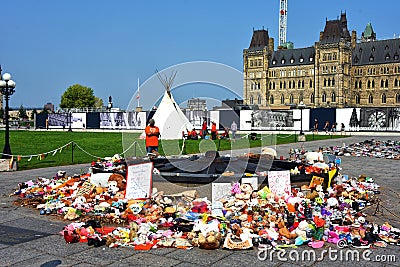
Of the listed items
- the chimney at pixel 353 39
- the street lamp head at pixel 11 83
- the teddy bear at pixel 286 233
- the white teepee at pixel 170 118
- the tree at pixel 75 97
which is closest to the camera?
the teddy bear at pixel 286 233

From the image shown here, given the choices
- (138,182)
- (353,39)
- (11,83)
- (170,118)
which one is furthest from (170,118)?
(353,39)

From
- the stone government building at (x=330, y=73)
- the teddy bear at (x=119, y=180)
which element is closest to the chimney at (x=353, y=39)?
the stone government building at (x=330, y=73)

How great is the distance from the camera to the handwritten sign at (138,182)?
824 centimetres

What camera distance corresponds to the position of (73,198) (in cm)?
848

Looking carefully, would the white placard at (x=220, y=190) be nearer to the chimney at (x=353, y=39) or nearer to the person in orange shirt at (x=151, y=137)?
the person in orange shirt at (x=151, y=137)

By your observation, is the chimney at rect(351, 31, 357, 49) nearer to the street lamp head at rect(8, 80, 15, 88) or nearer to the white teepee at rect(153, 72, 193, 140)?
the white teepee at rect(153, 72, 193, 140)

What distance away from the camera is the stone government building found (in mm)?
112938

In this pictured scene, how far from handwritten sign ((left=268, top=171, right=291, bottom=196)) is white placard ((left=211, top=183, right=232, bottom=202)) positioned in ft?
2.64

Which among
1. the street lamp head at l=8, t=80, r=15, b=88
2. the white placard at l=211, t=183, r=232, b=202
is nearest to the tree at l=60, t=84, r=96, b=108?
the street lamp head at l=8, t=80, r=15, b=88

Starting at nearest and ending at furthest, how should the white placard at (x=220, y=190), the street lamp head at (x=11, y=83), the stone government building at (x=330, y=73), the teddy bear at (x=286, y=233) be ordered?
the teddy bear at (x=286, y=233) < the white placard at (x=220, y=190) < the street lamp head at (x=11, y=83) < the stone government building at (x=330, y=73)

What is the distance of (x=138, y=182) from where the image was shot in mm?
8273

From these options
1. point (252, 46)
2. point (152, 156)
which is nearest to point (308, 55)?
point (252, 46)

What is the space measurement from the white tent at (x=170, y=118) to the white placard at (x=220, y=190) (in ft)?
77.0

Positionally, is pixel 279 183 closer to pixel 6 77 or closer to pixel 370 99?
pixel 6 77
